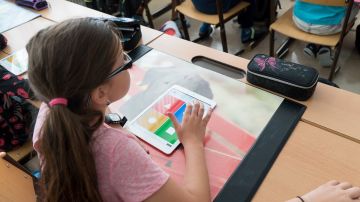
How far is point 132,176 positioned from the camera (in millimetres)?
668

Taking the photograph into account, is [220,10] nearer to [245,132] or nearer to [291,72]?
[291,72]

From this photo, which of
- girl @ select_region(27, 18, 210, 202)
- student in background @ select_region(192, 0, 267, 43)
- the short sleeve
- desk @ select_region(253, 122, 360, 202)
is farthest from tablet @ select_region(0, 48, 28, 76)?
student in background @ select_region(192, 0, 267, 43)

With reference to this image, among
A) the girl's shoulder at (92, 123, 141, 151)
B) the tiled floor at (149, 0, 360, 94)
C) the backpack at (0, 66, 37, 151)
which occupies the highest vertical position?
the girl's shoulder at (92, 123, 141, 151)

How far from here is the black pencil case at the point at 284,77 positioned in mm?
963

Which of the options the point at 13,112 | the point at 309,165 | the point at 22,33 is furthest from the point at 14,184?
the point at 22,33

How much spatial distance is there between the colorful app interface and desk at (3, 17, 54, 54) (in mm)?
848

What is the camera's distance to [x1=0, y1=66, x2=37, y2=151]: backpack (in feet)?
3.84

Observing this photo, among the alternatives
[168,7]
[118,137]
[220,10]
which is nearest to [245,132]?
[118,137]

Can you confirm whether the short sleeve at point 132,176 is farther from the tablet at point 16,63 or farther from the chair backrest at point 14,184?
the tablet at point 16,63

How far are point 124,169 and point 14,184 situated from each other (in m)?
0.47

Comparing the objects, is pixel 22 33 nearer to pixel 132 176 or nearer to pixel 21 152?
pixel 21 152

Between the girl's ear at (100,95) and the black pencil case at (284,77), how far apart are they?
535 millimetres

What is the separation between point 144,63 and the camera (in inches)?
49.6

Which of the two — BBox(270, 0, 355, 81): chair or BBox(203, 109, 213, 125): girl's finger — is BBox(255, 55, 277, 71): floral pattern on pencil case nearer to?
BBox(203, 109, 213, 125): girl's finger
